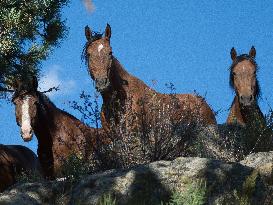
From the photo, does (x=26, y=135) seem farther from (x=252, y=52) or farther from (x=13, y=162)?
(x=252, y=52)

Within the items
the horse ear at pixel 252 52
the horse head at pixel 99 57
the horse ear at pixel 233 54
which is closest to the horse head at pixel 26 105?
the horse head at pixel 99 57

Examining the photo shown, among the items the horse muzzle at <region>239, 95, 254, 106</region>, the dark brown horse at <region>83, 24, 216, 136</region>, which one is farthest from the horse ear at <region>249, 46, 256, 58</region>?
the dark brown horse at <region>83, 24, 216, 136</region>

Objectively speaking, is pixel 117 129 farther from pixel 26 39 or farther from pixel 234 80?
pixel 26 39

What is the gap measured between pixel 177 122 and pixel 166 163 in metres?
3.66

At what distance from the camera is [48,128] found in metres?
11.4

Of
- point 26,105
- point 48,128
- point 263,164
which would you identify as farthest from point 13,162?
point 263,164

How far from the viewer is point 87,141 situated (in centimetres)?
1037

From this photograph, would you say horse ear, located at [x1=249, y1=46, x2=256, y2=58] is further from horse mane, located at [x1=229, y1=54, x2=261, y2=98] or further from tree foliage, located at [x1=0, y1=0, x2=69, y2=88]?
tree foliage, located at [x1=0, y1=0, x2=69, y2=88]

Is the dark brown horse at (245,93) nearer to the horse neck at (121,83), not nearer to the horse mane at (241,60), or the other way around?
the horse mane at (241,60)

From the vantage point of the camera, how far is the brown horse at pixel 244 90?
12.1 meters

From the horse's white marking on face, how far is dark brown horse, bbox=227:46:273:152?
3.61 metres

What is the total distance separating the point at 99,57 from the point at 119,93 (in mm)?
752

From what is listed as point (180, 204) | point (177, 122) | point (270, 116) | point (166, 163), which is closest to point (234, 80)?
point (270, 116)

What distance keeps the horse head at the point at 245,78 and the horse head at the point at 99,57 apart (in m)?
2.48
